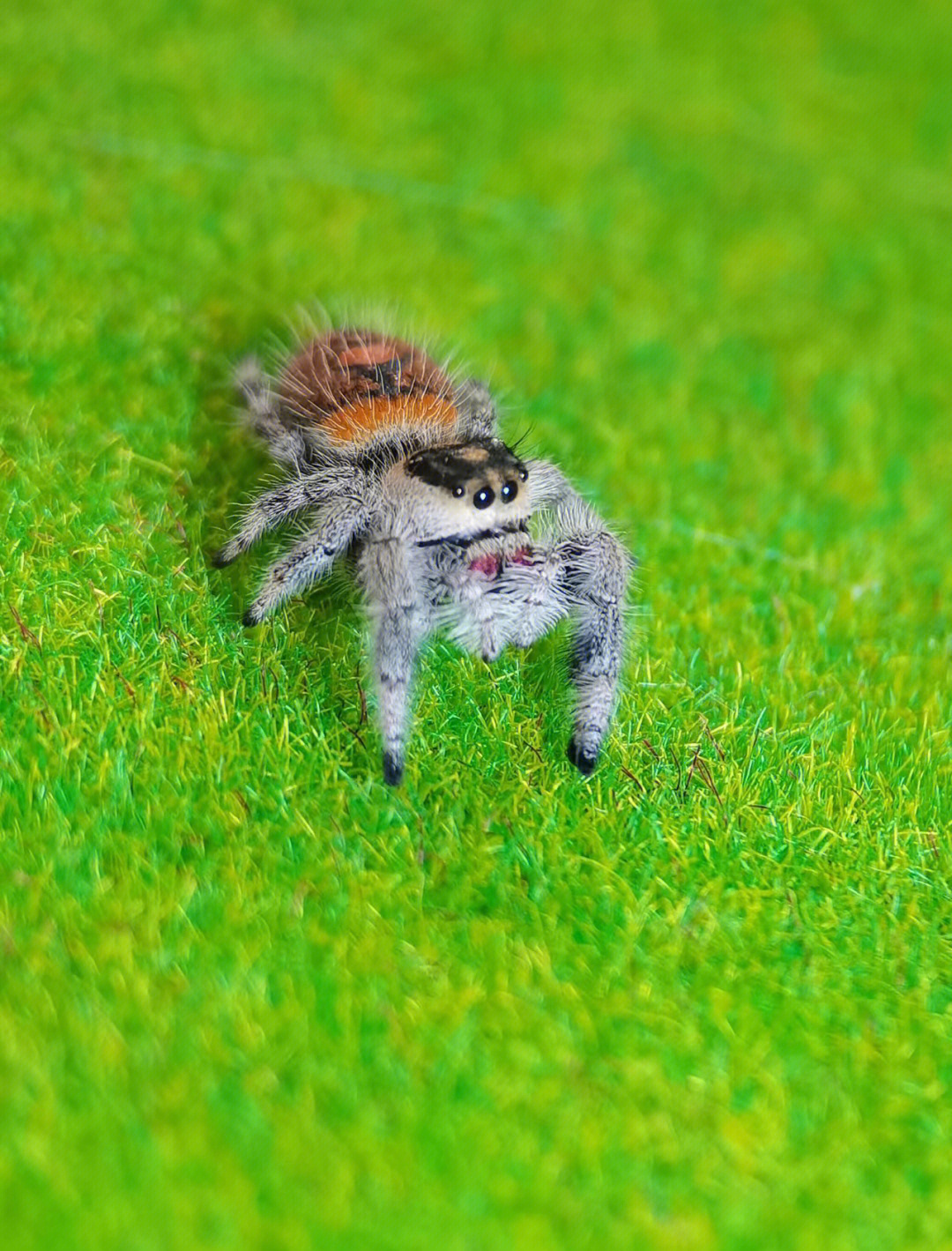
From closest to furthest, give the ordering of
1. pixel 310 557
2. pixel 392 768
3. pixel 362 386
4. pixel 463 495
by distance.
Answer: pixel 392 768 < pixel 463 495 < pixel 310 557 < pixel 362 386

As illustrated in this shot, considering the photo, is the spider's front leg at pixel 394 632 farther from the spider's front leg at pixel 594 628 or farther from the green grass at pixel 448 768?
the spider's front leg at pixel 594 628

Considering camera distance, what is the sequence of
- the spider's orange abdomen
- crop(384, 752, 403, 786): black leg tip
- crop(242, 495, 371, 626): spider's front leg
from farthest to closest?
the spider's orange abdomen
crop(242, 495, 371, 626): spider's front leg
crop(384, 752, 403, 786): black leg tip

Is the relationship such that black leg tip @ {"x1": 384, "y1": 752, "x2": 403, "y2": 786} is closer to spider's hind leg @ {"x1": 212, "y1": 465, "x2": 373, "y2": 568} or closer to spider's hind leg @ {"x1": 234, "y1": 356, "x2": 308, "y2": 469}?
spider's hind leg @ {"x1": 212, "y1": 465, "x2": 373, "y2": 568}

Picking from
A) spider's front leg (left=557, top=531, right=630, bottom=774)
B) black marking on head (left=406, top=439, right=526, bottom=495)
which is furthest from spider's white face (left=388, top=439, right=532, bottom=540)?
spider's front leg (left=557, top=531, right=630, bottom=774)

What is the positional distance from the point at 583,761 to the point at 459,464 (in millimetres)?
812

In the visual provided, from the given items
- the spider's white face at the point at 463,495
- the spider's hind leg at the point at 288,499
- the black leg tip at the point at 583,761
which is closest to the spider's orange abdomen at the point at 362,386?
the spider's hind leg at the point at 288,499

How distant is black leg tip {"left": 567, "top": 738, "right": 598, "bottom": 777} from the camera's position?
3398mm

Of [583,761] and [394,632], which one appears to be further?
[583,761]

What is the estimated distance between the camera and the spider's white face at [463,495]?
3396 millimetres

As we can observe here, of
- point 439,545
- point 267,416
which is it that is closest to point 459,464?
point 439,545

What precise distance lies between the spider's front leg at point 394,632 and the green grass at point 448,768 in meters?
0.15

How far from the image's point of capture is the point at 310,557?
3510 mm

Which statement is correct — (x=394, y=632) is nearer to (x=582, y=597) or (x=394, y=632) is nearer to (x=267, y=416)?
(x=582, y=597)

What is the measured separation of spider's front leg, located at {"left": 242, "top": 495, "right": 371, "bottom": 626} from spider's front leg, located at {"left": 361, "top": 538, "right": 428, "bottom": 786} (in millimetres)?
174
